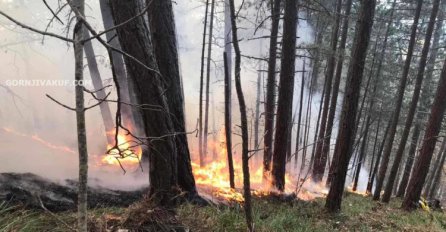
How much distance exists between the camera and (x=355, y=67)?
8.98 meters

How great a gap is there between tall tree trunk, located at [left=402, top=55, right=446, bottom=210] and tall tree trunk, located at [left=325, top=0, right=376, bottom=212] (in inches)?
193

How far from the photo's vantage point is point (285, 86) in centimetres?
957

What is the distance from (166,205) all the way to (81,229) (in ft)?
7.86

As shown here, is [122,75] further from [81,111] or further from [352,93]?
[81,111]

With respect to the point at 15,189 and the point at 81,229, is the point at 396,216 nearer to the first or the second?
the point at 15,189

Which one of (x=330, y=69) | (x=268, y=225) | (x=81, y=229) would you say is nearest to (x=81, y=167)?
(x=81, y=229)

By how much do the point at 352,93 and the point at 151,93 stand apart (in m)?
6.02

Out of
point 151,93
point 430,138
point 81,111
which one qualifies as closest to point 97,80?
point 151,93

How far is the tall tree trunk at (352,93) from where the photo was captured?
866 centimetres

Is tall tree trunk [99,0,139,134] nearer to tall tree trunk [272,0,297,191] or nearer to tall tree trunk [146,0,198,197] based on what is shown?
tall tree trunk [272,0,297,191]

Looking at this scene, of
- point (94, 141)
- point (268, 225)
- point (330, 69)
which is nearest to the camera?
point (268, 225)

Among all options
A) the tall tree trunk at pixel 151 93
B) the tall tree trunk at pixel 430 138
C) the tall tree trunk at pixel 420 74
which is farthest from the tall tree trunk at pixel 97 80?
the tall tree trunk at pixel 420 74

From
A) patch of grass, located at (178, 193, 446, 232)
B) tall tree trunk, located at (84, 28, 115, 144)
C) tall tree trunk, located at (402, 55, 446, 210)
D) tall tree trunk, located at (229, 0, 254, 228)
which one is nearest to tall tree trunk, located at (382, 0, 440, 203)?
tall tree trunk, located at (402, 55, 446, 210)

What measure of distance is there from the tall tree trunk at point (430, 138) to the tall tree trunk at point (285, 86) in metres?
6.08
